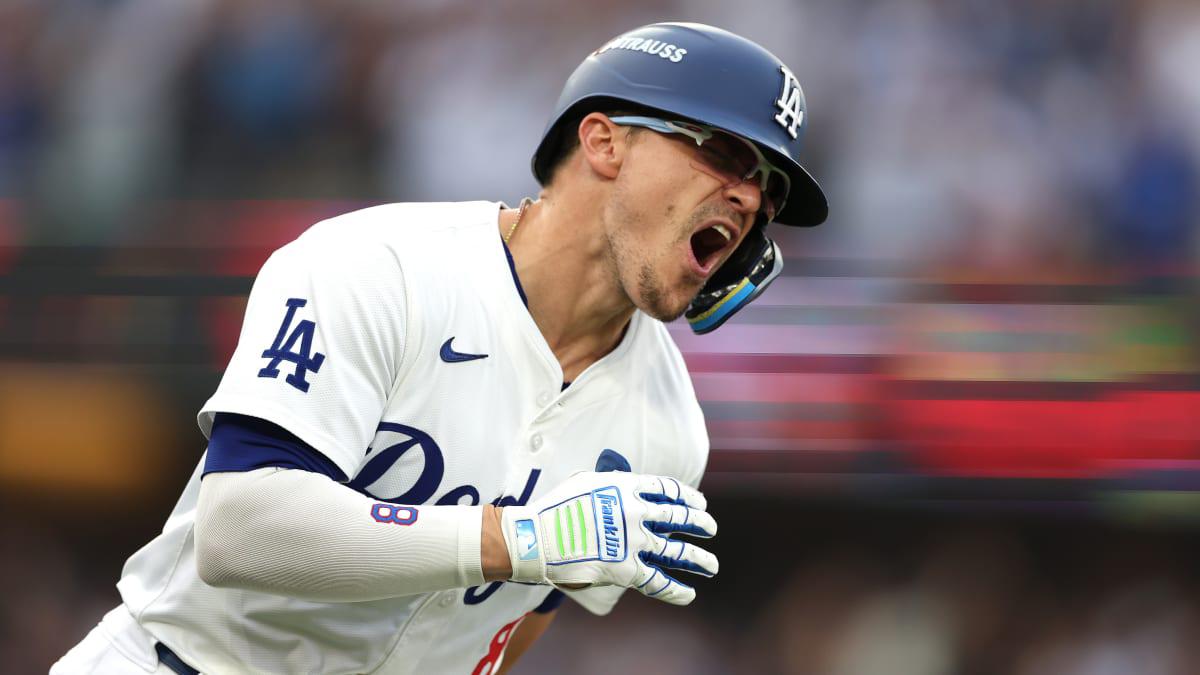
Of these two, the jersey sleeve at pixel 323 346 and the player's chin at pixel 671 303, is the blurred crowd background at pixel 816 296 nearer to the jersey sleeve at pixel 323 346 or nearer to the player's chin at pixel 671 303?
the player's chin at pixel 671 303

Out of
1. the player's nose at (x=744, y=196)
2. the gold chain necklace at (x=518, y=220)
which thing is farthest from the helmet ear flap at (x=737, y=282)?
the gold chain necklace at (x=518, y=220)

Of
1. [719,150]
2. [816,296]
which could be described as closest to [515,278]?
[719,150]

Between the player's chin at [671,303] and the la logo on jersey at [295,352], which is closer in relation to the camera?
the la logo on jersey at [295,352]

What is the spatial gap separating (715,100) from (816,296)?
2.12 metres

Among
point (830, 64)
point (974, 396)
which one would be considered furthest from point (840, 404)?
point (830, 64)

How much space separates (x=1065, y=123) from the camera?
14.2ft

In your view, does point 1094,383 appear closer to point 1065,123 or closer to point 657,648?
point 1065,123

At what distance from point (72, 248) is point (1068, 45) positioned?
12.0ft

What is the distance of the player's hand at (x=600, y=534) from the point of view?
177 cm

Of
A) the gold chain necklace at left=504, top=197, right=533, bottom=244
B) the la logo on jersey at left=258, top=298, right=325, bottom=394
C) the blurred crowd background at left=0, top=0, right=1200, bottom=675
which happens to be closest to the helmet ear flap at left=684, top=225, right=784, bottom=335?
the gold chain necklace at left=504, top=197, right=533, bottom=244

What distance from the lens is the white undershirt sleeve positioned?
1726 mm

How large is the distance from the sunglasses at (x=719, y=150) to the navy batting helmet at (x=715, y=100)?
21 millimetres

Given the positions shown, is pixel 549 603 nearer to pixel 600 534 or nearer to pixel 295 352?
pixel 600 534

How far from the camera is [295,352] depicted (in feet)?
5.89
